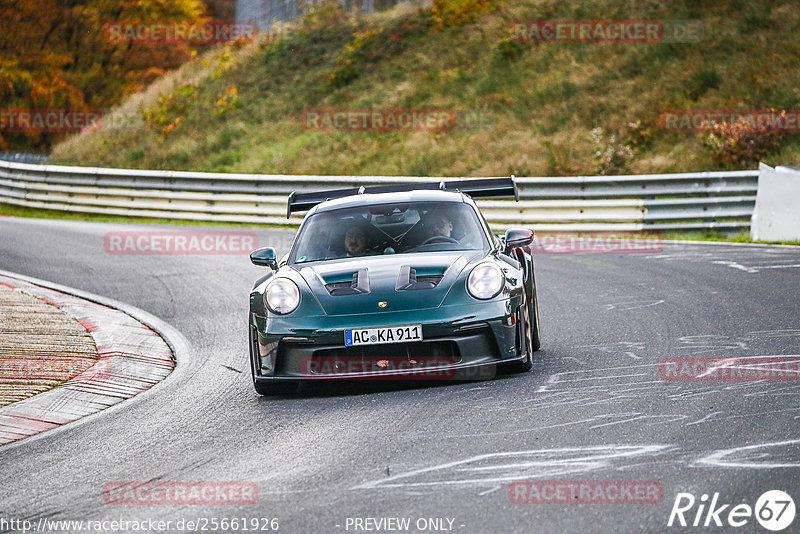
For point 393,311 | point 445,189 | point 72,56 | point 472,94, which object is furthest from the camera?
point 72,56

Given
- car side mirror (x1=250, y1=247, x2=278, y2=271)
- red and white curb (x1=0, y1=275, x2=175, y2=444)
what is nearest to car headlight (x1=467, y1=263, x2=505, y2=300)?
car side mirror (x1=250, y1=247, x2=278, y2=271)

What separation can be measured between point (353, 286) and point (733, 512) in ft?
11.7

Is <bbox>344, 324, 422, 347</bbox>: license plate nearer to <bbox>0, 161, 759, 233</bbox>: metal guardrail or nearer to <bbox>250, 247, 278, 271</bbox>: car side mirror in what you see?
<bbox>250, 247, 278, 271</bbox>: car side mirror

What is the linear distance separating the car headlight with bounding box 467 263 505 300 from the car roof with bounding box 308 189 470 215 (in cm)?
131

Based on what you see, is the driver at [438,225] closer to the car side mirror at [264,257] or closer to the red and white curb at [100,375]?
the car side mirror at [264,257]

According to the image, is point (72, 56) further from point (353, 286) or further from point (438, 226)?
point (353, 286)

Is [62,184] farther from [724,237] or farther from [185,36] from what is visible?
[185,36]

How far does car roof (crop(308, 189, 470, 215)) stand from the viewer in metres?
8.66

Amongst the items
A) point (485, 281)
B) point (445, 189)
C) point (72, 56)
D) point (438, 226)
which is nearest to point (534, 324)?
point (438, 226)

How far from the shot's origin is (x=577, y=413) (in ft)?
20.4

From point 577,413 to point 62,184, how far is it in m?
20.8

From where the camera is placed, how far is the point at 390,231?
27.6 ft

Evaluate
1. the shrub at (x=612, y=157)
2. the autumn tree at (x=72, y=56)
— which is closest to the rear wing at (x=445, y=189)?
the shrub at (x=612, y=157)

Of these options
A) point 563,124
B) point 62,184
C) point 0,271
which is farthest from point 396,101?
point 0,271
